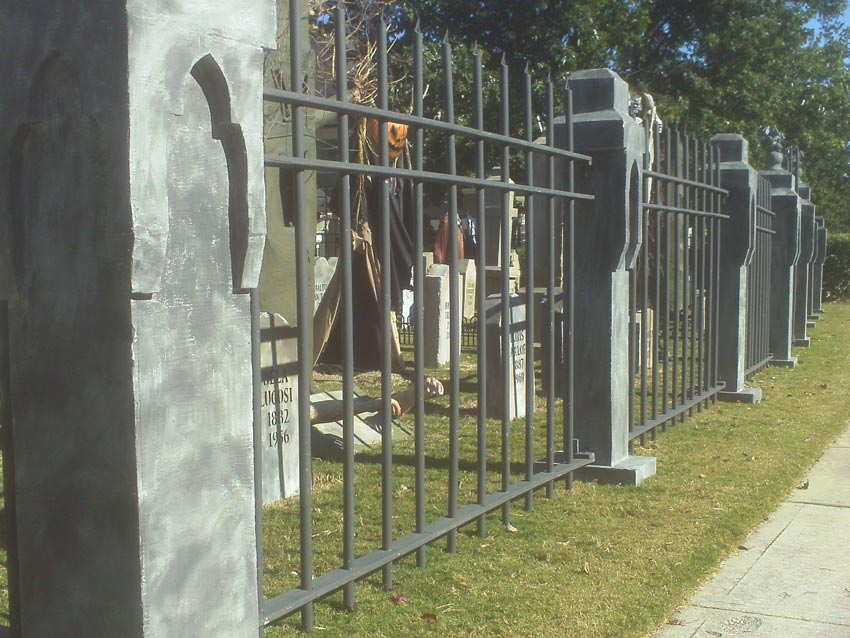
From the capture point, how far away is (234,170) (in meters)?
2.95

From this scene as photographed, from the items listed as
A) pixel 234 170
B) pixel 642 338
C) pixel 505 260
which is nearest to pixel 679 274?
pixel 642 338

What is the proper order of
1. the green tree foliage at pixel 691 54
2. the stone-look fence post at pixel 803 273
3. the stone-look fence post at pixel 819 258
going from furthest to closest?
the green tree foliage at pixel 691 54 → the stone-look fence post at pixel 819 258 → the stone-look fence post at pixel 803 273

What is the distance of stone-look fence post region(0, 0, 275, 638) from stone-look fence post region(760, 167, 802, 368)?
10620 millimetres

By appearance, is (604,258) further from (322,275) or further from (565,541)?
(322,275)

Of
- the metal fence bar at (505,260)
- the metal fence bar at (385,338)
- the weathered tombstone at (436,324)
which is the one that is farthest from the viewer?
the weathered tombstone at (436,324)

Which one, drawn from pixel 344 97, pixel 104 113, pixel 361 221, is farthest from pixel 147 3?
pixel 361 221

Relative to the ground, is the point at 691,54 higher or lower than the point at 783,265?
higher

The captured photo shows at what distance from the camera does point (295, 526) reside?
5367 millimetres

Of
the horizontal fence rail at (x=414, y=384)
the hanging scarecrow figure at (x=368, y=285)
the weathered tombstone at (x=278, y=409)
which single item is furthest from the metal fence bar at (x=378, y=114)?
the hanging scarecrow figure at (x=368, y=285)

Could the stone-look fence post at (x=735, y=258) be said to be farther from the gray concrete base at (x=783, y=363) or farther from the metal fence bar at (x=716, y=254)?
the gray concrete base at (x=783, y=363)

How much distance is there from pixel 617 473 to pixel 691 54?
1043 inches

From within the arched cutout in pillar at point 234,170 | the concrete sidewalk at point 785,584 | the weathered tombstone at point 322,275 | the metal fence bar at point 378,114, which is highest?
the metal fence bar at point 378,114

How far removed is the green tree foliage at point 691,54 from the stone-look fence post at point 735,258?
1192 cm

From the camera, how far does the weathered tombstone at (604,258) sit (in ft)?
20.1
